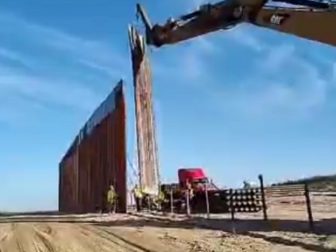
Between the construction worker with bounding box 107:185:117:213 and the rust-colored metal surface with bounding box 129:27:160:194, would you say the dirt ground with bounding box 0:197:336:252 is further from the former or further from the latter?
the construction worker with bounding box 107:185:117:213

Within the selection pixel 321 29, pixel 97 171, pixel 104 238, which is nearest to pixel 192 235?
pixel 104 238

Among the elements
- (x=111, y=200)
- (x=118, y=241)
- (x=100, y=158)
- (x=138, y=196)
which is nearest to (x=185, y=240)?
(x=118, y=241)

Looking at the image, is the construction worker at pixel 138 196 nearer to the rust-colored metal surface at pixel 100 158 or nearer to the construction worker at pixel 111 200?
the rust-colored metal surface at pixel 100 158

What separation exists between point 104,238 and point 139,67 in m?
17.7

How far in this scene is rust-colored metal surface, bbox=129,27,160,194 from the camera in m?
30.9

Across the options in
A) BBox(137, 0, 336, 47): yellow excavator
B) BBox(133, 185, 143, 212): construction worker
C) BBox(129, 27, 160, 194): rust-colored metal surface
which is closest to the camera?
BBox(137, 0, 336, 47): yellow excavator

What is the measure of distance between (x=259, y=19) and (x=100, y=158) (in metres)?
23.3

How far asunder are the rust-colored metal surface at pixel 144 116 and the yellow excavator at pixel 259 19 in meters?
6.19

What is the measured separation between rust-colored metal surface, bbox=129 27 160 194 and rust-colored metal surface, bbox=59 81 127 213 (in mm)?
2097

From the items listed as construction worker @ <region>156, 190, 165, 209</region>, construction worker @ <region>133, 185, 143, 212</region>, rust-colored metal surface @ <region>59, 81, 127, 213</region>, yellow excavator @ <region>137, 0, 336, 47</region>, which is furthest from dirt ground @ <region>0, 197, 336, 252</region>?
rust-colored metal surface @ <region>59, 81, 127, 213</region>

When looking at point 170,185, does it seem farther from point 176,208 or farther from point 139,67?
point 139,67

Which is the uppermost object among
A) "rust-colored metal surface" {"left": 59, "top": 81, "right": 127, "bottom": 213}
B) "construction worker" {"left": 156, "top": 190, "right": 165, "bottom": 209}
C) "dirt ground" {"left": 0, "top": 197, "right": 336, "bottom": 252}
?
"rust-colored metal surface" {"left": 59, "top": 81, "right": 127, "bottom": 213}

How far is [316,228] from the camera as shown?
15.1m

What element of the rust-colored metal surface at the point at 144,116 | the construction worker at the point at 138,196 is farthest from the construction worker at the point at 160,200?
the construction worker at the point at 138,196
